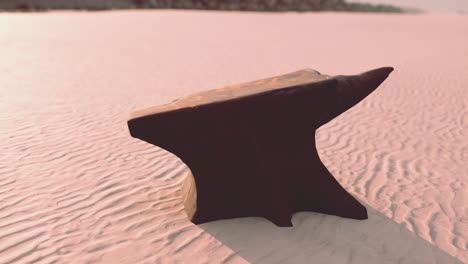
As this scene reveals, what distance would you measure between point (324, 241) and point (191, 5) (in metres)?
53.1

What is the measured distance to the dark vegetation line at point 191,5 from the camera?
41125mm

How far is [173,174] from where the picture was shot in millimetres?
6504

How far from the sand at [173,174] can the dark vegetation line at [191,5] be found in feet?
91.7

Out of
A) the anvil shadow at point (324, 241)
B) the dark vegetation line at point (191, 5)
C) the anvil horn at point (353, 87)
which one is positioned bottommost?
the anvil shadow at point (324, 241)

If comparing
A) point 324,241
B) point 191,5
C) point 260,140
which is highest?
point 191,5

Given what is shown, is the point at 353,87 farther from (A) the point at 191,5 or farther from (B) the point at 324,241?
(A) the point at 191,5

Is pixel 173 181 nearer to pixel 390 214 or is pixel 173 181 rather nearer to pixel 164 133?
pixel 164 133

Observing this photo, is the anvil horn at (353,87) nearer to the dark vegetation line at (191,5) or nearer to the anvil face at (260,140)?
the anvil face at (260,140)

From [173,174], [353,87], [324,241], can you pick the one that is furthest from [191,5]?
[324,241]

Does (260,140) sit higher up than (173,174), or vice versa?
(260,140)

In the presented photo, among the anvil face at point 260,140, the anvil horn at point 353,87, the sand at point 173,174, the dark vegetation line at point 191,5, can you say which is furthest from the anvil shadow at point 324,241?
the dark vegetation line at point 191,5

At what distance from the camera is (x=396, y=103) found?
11328 millimetres

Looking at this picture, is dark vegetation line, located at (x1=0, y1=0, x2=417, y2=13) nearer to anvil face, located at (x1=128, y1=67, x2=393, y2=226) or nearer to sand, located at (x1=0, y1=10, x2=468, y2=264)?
sand, located at (x1=0, y1=10, x2=468, y2=264)

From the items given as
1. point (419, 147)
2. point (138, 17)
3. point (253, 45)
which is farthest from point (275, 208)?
point (138, 17)
